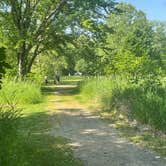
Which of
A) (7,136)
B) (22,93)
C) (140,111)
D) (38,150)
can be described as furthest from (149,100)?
(22,93)

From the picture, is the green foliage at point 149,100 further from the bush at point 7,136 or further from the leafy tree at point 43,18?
the leafy tree at point 43,18

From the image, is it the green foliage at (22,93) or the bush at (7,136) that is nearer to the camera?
the bush at (7,136)

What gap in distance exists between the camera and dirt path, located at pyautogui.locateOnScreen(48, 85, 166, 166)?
914cm

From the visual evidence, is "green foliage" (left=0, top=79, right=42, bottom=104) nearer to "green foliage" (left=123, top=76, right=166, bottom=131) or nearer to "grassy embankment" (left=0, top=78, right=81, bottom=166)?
"grassy embankment" (left=0, top=78, right=81, bottom=166)

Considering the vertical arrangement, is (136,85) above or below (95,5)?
below

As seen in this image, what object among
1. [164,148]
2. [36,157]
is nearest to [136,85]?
[164,148]

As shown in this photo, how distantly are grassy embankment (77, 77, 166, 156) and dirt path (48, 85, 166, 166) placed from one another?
45 centimetres

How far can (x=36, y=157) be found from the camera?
866cm

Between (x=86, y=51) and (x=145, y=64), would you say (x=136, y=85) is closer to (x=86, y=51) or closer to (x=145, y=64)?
(x=145, y=64)

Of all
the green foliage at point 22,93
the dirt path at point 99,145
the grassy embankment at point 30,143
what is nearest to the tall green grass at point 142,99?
the dirt path at point 99,145

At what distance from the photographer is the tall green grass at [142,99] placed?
12.8 m

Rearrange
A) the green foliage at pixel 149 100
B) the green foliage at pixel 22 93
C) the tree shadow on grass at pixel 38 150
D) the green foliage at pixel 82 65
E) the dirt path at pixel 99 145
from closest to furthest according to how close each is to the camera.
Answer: the tree shadow on grass at pixel 38 150
the dirt path at pixel 99 145
the green foliage at pixel 149 100
the green foliage at pixel 22 93
the green foliage at pixel 82 65

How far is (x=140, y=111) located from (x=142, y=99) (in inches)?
29.6

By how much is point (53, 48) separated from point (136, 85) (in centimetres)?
2207
